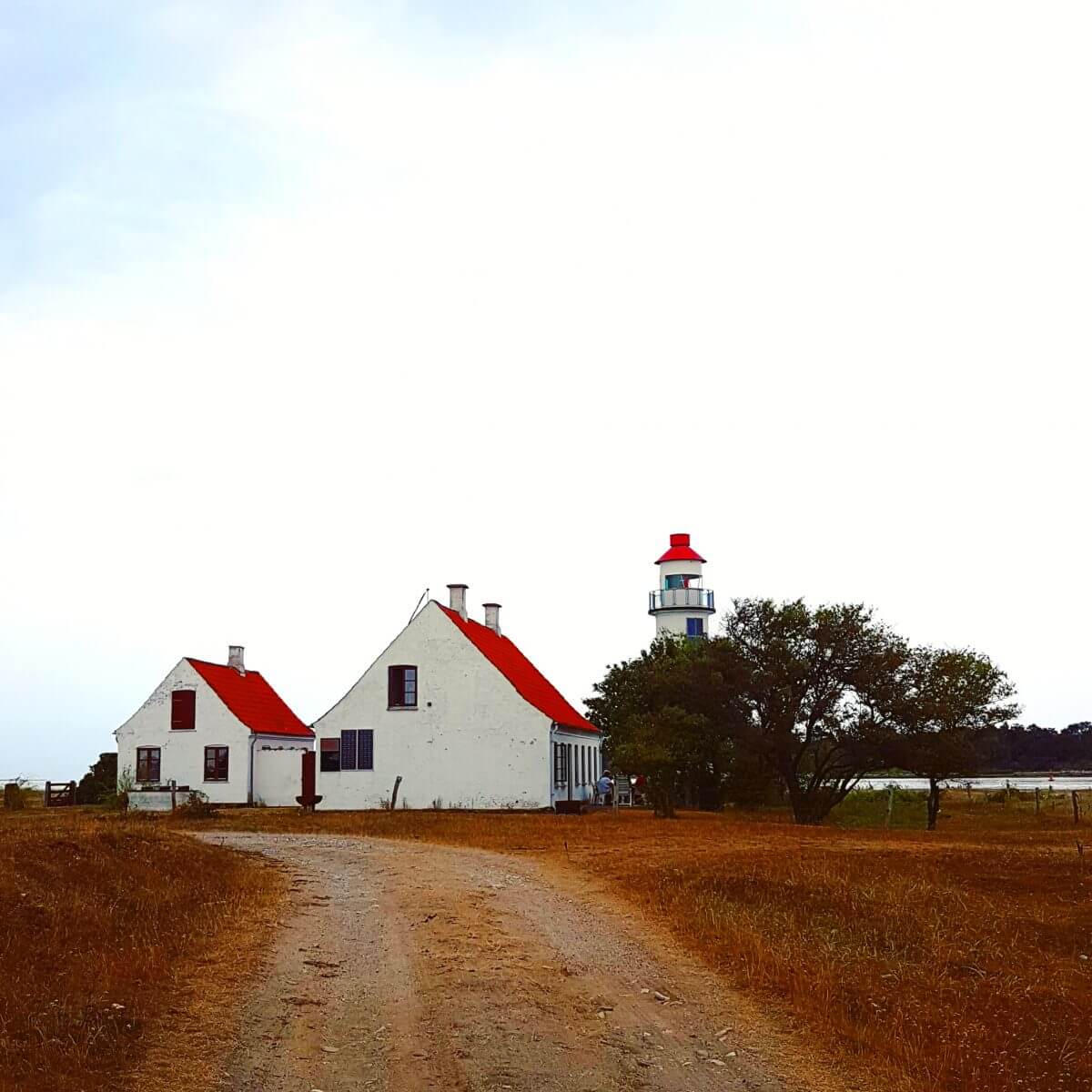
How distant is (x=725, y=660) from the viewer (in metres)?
38.6

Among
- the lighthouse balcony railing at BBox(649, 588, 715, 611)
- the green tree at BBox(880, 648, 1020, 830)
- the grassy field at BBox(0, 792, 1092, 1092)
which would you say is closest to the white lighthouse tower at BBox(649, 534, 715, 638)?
the lighthouse balcony railing at BBox(649, 588, 715, 611)

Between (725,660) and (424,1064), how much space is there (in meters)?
30.5

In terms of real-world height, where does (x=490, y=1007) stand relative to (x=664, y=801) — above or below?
below

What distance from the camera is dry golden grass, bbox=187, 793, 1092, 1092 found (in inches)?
404

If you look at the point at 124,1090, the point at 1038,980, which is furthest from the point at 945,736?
the point at 124,1090

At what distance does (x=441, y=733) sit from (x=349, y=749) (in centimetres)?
348

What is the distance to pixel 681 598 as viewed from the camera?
57594 mm

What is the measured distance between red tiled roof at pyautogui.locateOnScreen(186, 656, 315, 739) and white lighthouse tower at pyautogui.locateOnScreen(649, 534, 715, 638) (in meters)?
17.7

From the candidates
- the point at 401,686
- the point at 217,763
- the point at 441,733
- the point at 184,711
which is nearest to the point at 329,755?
the point at 401,686

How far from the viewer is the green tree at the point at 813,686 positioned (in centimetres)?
3678

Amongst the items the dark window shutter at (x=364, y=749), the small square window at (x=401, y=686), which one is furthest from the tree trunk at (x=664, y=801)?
the dark window shutter at (x=364, y=749)

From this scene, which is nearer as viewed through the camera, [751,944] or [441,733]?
[751,944]

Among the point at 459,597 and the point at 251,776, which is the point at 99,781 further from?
the point at 459,597

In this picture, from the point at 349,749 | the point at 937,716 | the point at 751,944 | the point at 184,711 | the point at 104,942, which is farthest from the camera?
the point at 184,711
